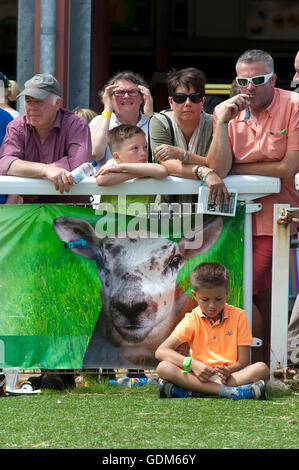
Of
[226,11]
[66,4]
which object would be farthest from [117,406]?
[226,11]

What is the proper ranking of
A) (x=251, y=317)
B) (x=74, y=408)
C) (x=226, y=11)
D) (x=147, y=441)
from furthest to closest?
(x=226, y=11) → (x=251, y=317) → (x=74, y=408) → (x=147, y=441)

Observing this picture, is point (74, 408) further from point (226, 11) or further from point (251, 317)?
point (226, 11)

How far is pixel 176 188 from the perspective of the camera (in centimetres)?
562

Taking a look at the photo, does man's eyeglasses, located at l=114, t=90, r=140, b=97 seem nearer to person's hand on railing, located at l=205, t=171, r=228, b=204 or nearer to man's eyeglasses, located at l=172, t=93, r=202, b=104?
man's eyeglasses, located at l=172, t=93, r=202, b=104

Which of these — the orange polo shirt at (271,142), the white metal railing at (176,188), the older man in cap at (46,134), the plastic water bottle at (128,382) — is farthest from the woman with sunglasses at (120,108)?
the plastic water bottle at (128,382)

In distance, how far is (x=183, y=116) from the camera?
589 cm

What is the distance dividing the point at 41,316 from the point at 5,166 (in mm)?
917

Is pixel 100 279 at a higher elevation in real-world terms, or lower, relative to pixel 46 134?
lower

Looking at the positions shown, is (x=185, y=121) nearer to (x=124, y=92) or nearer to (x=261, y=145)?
(x=261, y=145)

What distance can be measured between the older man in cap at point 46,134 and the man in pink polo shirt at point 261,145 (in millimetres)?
859

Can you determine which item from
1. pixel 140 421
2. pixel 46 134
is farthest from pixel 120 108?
pixel 140 421

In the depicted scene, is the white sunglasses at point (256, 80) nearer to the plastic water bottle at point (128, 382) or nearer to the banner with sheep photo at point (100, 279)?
the banner with sheep photo at point (100, 279)

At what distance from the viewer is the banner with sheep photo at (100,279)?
18.4 feet

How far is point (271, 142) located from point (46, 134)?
1390 millimetres
